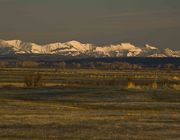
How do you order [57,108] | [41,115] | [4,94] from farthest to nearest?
[4,94]
[57,108]
[41,115]

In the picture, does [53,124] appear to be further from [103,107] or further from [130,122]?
[103,107]

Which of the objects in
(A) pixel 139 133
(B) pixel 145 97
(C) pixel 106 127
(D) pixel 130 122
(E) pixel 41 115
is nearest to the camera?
(A) pixel 139 133

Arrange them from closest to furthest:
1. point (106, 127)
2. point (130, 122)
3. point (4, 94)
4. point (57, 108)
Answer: point (106, 127) → point (130, 122) → point (57, 108) → point (4, 94)

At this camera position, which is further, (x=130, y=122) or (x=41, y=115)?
(x=41, y=115)

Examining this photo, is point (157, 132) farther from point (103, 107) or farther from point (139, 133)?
point (103, 107)

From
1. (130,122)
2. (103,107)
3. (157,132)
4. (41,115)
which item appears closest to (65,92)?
(103,107)

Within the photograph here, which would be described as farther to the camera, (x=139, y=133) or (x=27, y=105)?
(x=27, y=105)

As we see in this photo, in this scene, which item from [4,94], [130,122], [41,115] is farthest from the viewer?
[4,94]

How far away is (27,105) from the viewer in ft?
164

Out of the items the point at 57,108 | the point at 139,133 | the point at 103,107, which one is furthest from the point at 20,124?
the point at 103,107

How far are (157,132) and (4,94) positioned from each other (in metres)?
35.1

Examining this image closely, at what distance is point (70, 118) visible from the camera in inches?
1553

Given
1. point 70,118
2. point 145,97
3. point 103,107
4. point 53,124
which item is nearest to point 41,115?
point 70,118

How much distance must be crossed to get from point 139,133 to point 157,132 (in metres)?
1.03
